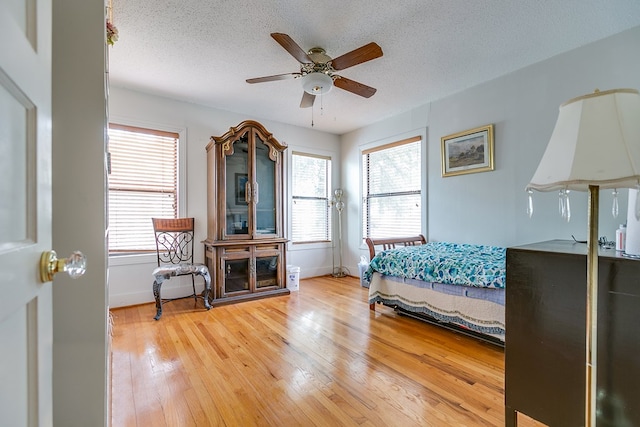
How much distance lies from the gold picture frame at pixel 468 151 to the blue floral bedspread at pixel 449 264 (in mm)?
899

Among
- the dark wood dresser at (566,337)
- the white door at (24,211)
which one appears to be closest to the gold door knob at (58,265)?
the white door at (24,211)

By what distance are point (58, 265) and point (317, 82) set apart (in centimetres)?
224

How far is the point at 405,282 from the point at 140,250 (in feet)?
9.95

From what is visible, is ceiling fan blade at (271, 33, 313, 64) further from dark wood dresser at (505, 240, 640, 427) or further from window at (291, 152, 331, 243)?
window at (291, 152, 331, 243)

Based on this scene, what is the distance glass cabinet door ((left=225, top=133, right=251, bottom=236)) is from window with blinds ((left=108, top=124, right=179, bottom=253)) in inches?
28.1

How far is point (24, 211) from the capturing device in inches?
20.4

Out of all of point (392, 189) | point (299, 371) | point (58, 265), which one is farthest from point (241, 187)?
point (58, 265)

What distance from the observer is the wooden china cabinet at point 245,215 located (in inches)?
135

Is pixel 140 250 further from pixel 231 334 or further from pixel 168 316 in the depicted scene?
pixel 231 334

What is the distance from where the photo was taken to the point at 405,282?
2848 millimetres

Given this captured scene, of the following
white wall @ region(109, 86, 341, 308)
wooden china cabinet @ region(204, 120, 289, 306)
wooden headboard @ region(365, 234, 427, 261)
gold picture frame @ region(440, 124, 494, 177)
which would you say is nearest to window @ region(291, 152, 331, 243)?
white wall @ region(109, 86, 341, 308)

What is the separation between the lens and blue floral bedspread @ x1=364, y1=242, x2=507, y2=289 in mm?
2252

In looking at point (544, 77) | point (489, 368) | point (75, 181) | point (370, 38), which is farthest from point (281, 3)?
point (489, 368)

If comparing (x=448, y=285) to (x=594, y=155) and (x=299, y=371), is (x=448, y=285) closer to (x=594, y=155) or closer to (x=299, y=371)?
(x=299, y=371)
